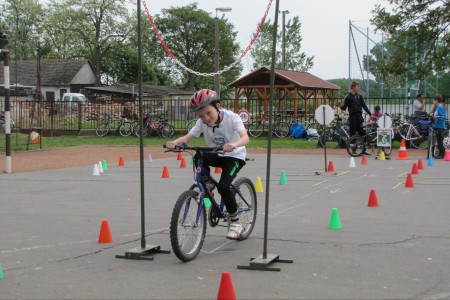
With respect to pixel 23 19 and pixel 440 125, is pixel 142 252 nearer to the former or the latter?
pixel 440 125

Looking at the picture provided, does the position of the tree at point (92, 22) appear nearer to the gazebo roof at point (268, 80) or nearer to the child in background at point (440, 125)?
the gazebo roof at point (268, 80)

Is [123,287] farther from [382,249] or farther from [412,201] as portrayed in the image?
[412,201]

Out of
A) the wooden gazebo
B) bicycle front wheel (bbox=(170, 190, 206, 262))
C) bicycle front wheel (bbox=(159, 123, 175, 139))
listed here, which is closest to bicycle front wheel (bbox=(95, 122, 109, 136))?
bicycle front wheel (bbox=(159, 123, 175, 139))

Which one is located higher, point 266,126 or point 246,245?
point 266,126

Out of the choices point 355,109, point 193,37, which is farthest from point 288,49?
point 355,109

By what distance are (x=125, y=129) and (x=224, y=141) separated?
76.9 ft

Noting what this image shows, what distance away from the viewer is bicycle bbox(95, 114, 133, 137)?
29406mm

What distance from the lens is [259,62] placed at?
61.2 meters

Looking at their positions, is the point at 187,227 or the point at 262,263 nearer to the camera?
the point at 262,263

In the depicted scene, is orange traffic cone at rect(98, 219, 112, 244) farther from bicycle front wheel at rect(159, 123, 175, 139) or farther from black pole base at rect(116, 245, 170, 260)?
bicycle front wheel at rect(159, 123, 175, 139)

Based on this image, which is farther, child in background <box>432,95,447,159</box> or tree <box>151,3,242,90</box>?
tree <box>151,3,242,90</box>

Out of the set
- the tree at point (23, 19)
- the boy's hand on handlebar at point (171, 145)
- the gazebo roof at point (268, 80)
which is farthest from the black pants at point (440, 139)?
the tree at point (23, 19)

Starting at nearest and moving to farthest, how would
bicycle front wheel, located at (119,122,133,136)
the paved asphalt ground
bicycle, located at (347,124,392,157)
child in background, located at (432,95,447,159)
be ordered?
the paved asphalt ground, child in background, located at (432,95,447,159), bicycle, located at (347,124,392,157), bicycle front wheel, located at (119,122,133,136)

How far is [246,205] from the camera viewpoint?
23.1 ft
